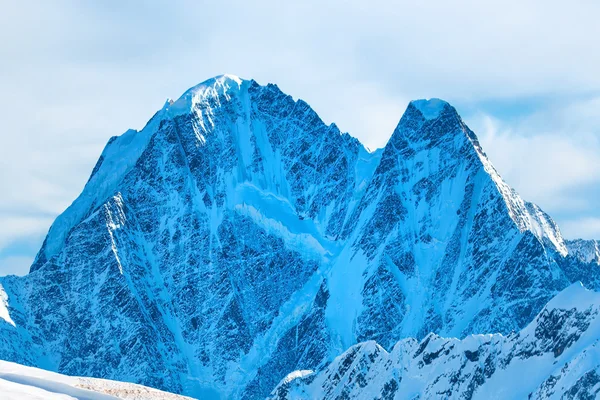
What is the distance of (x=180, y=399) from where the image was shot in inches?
6973

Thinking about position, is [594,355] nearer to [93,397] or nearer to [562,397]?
[562,397]

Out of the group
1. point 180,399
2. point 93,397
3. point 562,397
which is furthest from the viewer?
point 562,397

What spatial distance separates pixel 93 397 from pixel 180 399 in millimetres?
27632

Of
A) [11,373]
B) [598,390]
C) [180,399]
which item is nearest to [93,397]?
[11,373]

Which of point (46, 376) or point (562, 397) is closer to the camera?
point (46, 376)

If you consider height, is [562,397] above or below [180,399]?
above

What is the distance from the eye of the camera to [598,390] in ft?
604

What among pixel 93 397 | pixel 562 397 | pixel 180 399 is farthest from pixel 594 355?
pixel 93 397

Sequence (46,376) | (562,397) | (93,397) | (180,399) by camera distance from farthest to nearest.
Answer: (562,397), (180,399), (46,376), (93,397)

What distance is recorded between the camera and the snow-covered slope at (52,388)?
14450 centimetres

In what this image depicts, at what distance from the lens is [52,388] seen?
153 m

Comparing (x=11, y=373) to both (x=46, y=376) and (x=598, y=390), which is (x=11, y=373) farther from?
(x=598, y=390)

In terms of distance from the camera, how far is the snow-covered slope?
474ft

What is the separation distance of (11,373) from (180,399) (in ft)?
83.8
